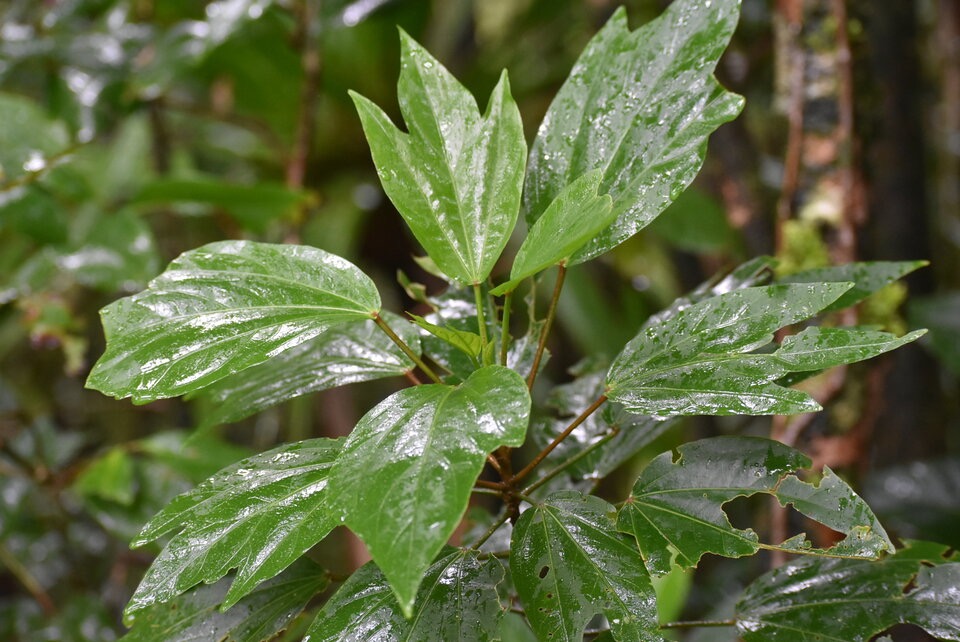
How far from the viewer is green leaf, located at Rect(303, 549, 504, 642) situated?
1.33 feet

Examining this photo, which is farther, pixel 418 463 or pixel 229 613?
pixel 229 613

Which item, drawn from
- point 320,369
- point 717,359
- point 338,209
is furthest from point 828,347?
point 338,209

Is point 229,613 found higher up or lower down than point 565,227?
lower down

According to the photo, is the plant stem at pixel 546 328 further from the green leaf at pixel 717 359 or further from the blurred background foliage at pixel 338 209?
the blurred background foliage at pixel 338 209

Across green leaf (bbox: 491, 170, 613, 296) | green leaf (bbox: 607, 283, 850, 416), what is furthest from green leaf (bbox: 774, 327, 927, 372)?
green leaf (bbox: 491, 170, 613, 296)

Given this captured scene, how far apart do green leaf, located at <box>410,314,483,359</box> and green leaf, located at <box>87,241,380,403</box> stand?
0.03m

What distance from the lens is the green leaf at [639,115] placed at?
1.52 ft

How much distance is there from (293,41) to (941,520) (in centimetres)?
119

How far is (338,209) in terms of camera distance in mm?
1703

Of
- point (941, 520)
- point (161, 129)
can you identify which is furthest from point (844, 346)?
point (161, 129)

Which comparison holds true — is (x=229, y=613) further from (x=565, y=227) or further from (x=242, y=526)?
(x=565, y=227)

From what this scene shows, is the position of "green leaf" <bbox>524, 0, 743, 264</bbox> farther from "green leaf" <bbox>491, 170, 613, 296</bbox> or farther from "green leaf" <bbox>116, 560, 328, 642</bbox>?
"green leaf" <bbox>116, 560, 328, 642</bbox>

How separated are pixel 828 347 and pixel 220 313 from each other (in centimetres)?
32

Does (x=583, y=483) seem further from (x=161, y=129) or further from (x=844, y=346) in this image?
(x=161, y=129)
